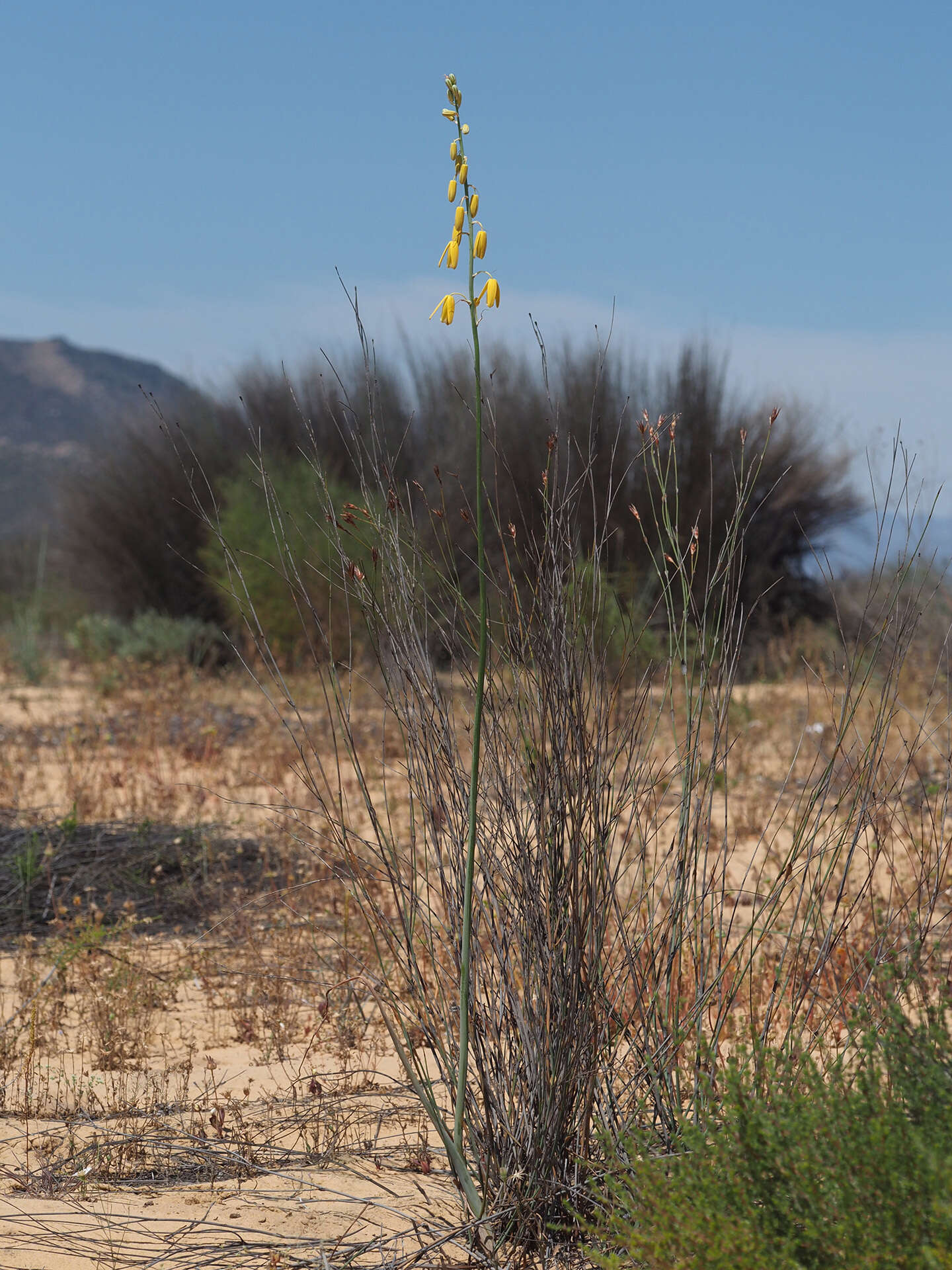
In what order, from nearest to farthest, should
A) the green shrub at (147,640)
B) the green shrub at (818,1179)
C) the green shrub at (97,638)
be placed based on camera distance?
the green shrub at (818,1179)
the green shrub at (147,640)
the green shrub at (97,638)

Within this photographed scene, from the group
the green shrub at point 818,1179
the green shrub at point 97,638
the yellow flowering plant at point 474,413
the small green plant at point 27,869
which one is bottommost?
the green shrub at point 97,638

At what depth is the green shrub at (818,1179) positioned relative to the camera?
1377mm

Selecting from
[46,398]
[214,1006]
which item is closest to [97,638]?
[214,1006]

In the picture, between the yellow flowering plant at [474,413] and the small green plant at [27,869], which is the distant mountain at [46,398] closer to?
the small green plant at [27,869]

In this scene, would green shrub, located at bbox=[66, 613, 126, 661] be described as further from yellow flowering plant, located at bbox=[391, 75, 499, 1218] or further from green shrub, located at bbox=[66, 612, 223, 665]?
yellow flowering plant, located at bbox=[391, 75, 499, 1218]

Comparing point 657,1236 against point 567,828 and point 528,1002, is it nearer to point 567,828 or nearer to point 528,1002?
point 528,1002

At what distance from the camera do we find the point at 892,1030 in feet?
A: 5.45

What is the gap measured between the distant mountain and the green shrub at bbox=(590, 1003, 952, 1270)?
163 feet

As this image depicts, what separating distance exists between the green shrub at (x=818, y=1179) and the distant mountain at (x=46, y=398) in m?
49.6

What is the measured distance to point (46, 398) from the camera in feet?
253

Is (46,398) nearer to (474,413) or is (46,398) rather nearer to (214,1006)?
(214,1006)

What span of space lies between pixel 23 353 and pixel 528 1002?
9186 centimetres

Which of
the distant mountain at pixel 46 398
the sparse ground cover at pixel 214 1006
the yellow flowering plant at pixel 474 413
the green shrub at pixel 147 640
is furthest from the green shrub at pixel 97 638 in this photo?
the distant mountain at pixel 46 398

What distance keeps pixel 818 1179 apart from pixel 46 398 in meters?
84.0
